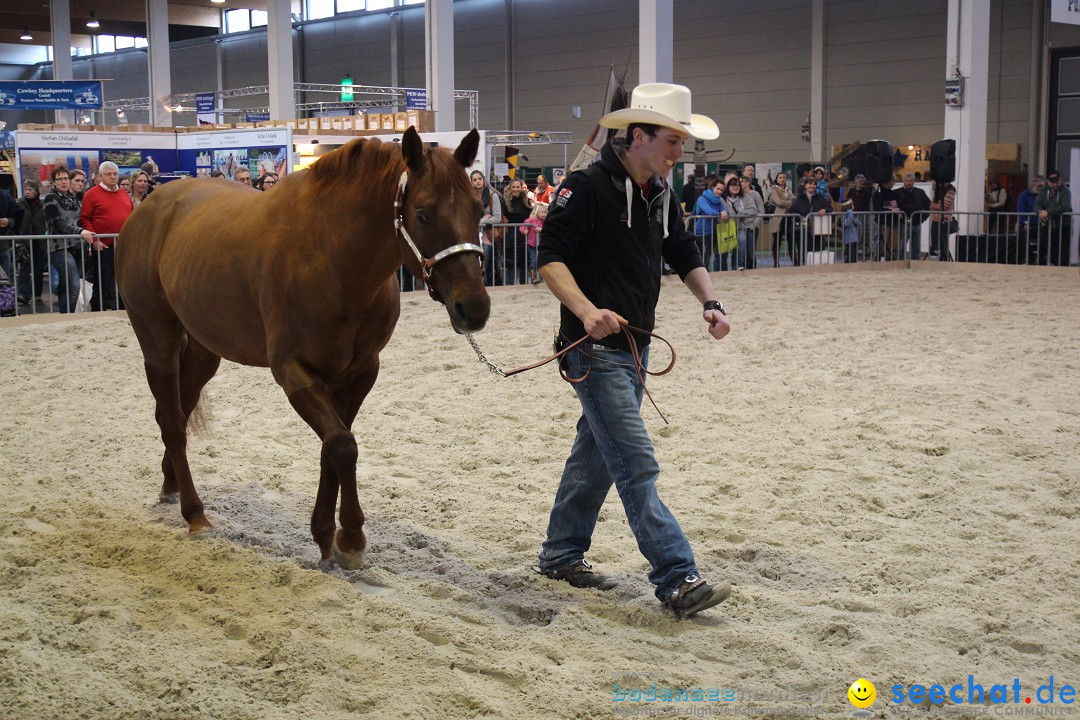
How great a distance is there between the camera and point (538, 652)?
10.8ft

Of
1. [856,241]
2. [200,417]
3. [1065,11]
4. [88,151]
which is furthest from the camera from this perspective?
[856,241]

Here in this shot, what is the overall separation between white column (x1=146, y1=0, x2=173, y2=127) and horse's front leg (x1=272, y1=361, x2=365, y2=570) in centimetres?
1984

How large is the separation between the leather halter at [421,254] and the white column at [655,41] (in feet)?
43.3

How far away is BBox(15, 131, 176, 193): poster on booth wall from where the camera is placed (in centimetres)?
1316

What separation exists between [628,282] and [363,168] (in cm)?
107

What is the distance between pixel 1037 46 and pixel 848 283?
11685 mm

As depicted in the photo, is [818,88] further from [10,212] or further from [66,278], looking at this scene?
[66,278]

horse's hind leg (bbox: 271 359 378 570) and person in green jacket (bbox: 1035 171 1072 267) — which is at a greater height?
person in green jacket (bbox: 1035 171 1072 267)

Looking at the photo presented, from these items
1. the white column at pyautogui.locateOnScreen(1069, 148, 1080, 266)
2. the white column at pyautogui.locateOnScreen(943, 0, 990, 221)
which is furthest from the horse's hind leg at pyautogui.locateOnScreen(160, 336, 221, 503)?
the white column at pyautogui.locateOnScreen(943, 0, 990, 221)

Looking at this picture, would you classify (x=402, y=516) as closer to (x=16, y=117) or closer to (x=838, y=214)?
(x=838, y=214)

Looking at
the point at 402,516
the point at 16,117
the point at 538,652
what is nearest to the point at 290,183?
the point at 402,516

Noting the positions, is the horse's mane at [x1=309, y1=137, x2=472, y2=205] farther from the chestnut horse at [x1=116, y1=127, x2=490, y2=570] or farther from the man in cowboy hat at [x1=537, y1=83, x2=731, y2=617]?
the man in cowboy hat at [x1=537, y1=83, x2=731, y2=617]

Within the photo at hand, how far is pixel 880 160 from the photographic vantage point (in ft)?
60.5

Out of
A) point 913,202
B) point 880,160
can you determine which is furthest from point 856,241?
point 880,160
